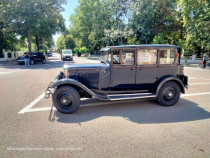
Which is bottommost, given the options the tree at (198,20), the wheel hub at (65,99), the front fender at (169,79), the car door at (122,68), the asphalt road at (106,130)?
the asphalt road at (106,130)

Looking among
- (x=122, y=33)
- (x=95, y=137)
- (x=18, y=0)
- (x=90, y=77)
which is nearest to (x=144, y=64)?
(x=90, y=77)

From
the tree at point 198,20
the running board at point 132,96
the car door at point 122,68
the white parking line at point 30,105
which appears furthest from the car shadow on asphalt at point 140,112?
the tree at point 198,20

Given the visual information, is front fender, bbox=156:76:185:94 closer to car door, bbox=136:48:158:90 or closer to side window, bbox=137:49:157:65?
car door, bbox=136:48:158:90

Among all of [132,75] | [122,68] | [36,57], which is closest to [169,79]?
[132,75]

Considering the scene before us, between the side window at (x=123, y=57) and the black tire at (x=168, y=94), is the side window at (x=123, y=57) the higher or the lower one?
the higher one

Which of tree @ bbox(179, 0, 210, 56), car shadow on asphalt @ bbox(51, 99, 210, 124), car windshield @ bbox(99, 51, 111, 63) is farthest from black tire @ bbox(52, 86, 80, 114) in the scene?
tree @ bbox(179, 0, 210, 56)

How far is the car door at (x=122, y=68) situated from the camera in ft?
15.6

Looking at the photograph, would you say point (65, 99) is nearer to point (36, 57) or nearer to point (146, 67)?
point (146, 67)

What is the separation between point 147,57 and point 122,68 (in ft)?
3.12

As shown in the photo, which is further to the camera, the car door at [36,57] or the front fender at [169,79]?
the car door at [36,57]

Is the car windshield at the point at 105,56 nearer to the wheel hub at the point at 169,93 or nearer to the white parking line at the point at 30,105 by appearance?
the wheel hub at the point at 169,93

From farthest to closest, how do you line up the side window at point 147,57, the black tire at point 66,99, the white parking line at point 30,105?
the side window at point 147,57 → the white parking line at point 30,105 → the black tire at point 66,99

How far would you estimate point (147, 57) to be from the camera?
16.0 ft

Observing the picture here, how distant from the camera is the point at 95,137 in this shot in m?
3.13
